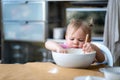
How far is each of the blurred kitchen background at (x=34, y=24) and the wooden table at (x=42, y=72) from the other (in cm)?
169

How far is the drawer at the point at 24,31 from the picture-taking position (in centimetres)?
320

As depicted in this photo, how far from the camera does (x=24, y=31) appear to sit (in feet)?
10.8

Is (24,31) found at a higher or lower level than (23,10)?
lower

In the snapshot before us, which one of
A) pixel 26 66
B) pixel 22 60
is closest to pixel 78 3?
pixel 22 60

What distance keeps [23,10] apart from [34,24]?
23 cm

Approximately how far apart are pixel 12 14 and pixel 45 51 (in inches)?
24.6

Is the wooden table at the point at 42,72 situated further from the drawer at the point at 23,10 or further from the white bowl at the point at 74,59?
the drawer at the point at 23,10

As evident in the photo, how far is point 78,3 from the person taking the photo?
3.23 metres

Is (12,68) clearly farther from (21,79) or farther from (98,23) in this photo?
(98,23)

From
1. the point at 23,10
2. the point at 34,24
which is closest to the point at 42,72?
the point at 34,24

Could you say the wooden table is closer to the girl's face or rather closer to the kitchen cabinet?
the girl's face

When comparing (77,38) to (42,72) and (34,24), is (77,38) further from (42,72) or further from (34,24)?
(34,24)

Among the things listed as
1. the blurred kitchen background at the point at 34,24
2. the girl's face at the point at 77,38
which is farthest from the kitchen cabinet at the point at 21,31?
the girl's face at the point at 77,38

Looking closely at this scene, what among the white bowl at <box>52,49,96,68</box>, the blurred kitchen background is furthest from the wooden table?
the blurred kitchen background
